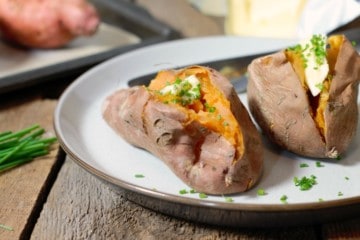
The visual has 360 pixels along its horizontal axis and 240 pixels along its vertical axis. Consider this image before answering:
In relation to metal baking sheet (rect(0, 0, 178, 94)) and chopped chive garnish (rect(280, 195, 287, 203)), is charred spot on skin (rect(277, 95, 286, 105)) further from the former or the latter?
metal baking sheet (rect(0, 0, 178, 94))

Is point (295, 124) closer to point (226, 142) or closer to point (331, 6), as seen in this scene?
point (226, 142)

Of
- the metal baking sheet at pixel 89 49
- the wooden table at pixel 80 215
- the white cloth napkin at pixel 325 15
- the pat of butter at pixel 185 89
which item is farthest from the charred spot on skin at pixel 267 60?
the metal baking sheet at pixel 89 49

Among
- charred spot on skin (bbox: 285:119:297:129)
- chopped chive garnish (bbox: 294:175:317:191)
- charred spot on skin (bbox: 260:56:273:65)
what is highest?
charred spot on skin (bbox: 260:56:273:65)

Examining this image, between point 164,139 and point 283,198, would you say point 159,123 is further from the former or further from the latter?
point 283,198

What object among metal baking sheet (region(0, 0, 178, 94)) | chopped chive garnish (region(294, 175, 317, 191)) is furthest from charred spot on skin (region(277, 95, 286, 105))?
metal baking sheet (region(0, 0, 178, 94))

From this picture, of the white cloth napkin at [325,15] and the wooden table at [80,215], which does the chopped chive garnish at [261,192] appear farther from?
the white cloth napkin at [325,15]

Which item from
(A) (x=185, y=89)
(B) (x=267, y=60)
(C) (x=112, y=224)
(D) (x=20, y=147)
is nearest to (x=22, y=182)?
(D) (x=20, y=147)
